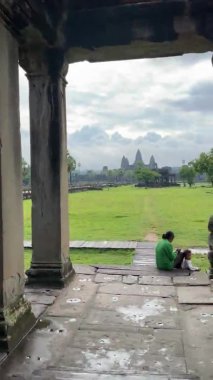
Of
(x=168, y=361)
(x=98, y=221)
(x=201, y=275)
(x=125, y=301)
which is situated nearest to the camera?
(x=168, y=361)

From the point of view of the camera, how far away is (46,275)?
586 cm

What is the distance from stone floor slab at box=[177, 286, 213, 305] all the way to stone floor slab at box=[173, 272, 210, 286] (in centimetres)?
21

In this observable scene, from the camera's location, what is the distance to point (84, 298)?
5289 millimetres

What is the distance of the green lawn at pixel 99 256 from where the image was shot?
916 centimetres

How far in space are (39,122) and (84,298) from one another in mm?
2562

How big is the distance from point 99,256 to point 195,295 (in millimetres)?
4687

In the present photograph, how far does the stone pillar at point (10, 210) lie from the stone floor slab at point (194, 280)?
273 centimetres

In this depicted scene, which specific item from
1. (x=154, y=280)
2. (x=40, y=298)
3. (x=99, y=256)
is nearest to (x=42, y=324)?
(x=40, y=298)

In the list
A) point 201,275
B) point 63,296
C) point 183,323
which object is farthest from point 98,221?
point 183,323

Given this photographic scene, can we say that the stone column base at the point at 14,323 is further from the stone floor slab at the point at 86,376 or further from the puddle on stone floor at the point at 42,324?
the stone floor slab at the point at 86,376

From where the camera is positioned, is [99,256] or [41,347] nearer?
[41,347]

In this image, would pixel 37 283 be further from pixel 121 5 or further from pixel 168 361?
pixel 121 5

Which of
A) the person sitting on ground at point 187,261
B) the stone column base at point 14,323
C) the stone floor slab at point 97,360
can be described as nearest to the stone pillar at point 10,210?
the stone column base at point 14,323

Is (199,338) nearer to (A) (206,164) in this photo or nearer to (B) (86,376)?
(B) (86,376)
